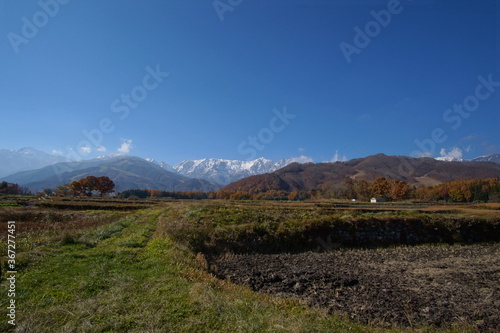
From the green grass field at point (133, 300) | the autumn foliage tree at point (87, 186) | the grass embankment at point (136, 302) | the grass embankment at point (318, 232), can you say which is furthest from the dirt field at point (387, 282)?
the autumn foliage tree at point (87, 186)

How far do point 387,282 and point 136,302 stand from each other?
11.0 meters

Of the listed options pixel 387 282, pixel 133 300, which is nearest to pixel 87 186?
pixel 133 300

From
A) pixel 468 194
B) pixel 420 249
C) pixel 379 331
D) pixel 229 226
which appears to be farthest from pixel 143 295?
pixel 468 194

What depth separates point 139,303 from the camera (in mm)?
6785

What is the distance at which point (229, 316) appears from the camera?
6.31 m

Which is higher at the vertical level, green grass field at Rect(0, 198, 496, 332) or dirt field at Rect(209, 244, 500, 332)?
green grass field at Rect(0, 198, 496, 332)

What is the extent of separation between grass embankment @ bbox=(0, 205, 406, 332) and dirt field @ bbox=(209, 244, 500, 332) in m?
2.19

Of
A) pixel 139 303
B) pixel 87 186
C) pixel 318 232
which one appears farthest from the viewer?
pixel 87 186

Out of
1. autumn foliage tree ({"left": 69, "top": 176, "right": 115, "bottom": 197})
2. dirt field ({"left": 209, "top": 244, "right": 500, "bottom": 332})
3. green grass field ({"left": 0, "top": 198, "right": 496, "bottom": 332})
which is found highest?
autumn foliage tree ({"left": 69, "top": 176, "right": 115, "bottom": 197})

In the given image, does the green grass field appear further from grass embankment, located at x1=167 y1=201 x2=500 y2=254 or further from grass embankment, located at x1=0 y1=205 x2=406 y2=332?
grass embankment, located at x1=167 y1=201 x2=500 y2=254

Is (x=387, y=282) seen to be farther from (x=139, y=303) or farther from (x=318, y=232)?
(x=139, y=303)

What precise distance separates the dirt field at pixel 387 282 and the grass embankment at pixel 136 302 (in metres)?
2.19

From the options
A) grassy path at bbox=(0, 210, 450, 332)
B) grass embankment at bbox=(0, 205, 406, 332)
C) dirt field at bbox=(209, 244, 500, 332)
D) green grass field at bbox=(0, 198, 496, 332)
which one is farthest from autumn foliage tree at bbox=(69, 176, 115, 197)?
grassy path at bbox=(0, 210, 450, 332)

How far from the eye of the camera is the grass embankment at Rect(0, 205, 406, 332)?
5738 mm
